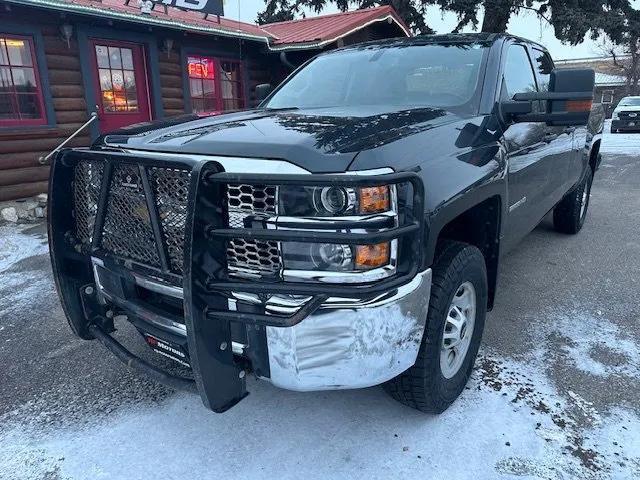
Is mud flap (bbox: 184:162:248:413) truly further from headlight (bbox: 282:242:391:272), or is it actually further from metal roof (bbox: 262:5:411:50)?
metal roof (bbox: 262:5:411:50)

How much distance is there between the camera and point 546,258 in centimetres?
488

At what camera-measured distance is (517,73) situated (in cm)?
351

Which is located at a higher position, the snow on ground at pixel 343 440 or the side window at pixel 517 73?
the side window at pixel 517 73

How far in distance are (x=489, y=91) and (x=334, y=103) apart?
95 cm

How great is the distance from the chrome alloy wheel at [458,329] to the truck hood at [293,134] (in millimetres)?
849

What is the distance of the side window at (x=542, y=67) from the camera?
408cm

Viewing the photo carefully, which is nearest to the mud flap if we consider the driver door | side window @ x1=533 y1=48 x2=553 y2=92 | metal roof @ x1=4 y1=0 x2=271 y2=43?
the driver door

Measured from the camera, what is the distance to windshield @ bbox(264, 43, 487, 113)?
3.05 m

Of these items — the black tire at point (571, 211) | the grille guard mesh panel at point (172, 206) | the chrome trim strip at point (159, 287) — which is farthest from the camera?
the black tire at point (571, 211)

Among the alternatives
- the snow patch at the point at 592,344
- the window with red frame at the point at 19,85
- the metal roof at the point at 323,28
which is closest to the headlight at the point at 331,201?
the snow patch at the point at 592,344

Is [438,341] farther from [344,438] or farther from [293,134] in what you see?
[293,134]

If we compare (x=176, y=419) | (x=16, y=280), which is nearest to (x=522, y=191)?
(x=176, y=419)

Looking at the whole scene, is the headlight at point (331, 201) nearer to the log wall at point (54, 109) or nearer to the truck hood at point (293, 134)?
the truck hood at point (293, 134)

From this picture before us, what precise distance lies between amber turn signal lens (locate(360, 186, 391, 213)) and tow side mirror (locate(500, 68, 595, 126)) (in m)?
1.40
